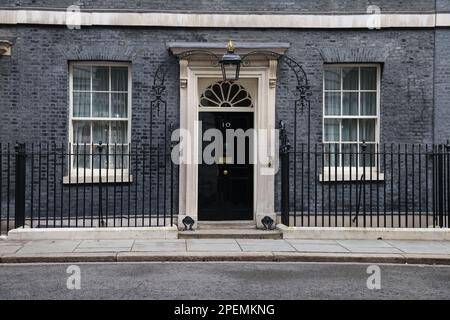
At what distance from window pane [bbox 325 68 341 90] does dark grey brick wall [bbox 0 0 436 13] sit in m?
1.29

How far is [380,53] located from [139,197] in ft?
19.6

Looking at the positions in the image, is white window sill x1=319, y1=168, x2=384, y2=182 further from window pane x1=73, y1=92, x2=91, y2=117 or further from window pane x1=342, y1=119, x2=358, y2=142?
window pane x1=73, y1=92, x2=91, y2=117

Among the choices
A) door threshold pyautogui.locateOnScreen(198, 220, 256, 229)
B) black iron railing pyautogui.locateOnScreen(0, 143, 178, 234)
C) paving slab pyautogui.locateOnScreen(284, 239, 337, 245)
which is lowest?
paving slab pyautogui.locateOnScreen(284, 239, 337, 245)

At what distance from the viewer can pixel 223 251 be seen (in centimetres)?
1009

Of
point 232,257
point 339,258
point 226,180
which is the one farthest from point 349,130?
point 232,257

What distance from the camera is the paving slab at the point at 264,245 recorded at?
10297 millimetres

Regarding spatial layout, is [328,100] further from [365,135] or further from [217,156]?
[217,156]

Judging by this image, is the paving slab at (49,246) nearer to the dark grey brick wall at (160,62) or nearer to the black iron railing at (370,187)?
the dark grey brick wall at (160,62)

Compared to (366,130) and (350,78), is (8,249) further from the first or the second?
(350,78)

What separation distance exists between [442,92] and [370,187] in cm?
267

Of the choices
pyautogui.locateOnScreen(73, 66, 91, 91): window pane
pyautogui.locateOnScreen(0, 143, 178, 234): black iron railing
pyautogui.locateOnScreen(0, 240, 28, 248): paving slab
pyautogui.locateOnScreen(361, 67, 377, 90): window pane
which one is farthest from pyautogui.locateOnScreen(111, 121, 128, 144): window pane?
pyautogui.locateOnScreen(361, 67, 377, 90): window pane

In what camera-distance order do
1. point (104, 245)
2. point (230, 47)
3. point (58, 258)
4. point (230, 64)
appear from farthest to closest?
1. point (230, 47)
2. point (230, 64)
3. point (104, 245)
4. point (58, 258)

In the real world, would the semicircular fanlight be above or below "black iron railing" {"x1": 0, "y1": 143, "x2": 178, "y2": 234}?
above

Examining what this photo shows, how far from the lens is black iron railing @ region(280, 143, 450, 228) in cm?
1261
